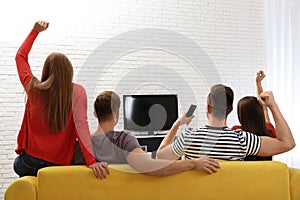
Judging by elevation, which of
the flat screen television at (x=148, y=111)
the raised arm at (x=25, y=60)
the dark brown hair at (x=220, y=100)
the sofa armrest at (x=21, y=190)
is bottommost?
the flat screen television at (x=148, y=111)

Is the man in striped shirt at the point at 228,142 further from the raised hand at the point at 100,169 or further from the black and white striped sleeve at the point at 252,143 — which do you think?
the raised hand at the point at 100,169

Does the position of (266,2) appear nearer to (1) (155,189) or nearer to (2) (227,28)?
(2) (227,28)

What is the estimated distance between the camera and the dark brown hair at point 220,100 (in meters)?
2.32

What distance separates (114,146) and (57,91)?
392 millimetres

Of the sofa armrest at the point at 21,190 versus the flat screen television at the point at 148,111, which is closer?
the sofa armrest at the point at 21,190

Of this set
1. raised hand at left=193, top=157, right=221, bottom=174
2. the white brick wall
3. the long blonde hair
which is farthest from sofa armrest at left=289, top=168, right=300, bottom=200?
the white brick wall

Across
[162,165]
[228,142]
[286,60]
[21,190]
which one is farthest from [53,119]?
[286,60]

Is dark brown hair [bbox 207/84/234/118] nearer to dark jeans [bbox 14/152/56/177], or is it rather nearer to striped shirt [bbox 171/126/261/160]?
striped shirt [bbox 171/126/261/160]

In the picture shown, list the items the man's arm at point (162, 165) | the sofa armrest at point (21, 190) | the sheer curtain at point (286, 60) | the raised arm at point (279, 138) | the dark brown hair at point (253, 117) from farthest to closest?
the sheer curtain at point (286, 60), the dark brown hair at point (253, 117), the raised arm at point (279, 138), the man's arm at point (162, 165), the sofa armrest at point (21, 190)

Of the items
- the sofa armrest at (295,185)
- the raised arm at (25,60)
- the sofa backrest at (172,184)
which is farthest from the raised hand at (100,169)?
the sofa armrest at (295,185)

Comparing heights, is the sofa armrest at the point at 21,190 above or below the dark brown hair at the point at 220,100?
below

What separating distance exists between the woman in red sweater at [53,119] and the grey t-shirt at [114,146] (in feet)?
0.21

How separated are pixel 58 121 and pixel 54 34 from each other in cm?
351

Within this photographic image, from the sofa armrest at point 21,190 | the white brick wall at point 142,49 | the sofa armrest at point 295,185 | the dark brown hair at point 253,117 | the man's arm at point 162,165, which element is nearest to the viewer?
the sofa armrest at point 21,190
